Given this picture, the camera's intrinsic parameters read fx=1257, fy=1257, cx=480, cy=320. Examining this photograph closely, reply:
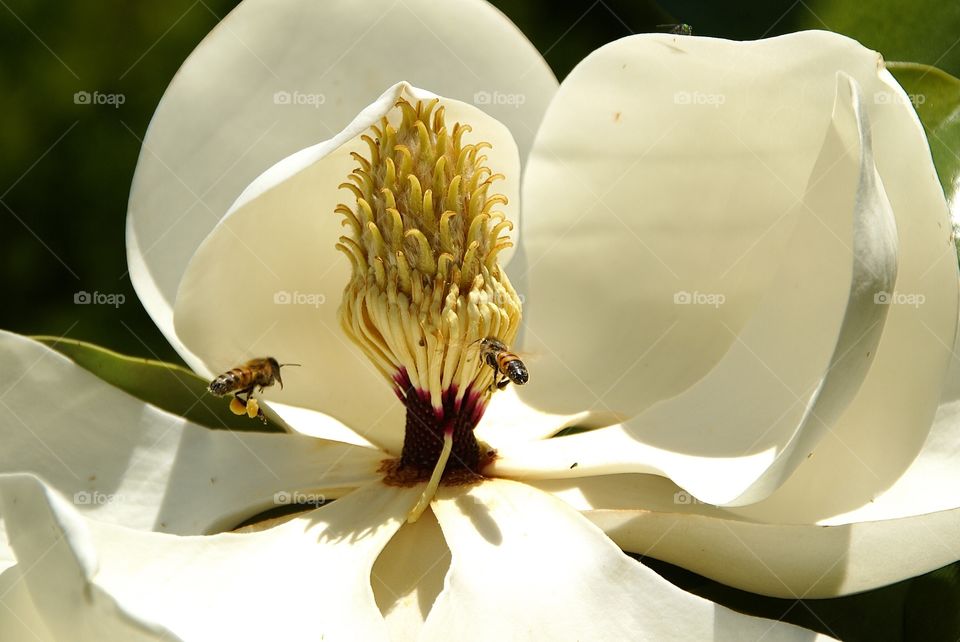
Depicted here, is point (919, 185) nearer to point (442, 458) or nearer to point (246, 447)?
point (442, 458)

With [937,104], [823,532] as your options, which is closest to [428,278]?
[823,532]

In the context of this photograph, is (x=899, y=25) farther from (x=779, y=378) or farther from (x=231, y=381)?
(x=231, y=381)

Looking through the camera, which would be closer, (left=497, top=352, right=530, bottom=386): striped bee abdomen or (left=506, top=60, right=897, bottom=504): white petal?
(left=506, top=60, right=897, bottom=504): white petal

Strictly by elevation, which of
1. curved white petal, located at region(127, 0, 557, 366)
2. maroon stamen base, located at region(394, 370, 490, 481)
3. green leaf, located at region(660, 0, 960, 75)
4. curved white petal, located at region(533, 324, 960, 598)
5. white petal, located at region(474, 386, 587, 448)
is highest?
curved white petal, located at region(127, 0, 557, 366)

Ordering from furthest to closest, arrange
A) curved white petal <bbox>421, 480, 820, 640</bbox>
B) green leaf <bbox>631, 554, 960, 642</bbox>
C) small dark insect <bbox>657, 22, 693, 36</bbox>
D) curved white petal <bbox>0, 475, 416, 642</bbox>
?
small dark insect <bbox>657, 22, 693, 36</bbox> < green leaf <bbox>631, 554, 960, 642</bbox> < curved white petal <bbox>421, 480, 820, 640</bbox> < curved white petal <bbox>0, 475, 416, 642</bbox>

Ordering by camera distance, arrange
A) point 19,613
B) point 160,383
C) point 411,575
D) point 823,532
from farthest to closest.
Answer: point 160,383
point 411,575
point 823,532
point 19,613

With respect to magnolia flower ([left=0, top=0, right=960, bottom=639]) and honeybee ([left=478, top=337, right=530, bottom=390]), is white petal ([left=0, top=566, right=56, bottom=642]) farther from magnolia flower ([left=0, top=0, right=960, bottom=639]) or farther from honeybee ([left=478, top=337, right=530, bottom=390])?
honeybee ([left=478, top=337, right=530, bottom=390])

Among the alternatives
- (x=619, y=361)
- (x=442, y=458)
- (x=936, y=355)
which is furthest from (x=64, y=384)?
(x=936, y=355)

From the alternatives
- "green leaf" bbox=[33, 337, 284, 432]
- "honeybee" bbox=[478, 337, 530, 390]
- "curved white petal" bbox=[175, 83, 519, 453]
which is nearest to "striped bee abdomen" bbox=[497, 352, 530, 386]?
"honeybee" bbox=[478, 337, 530, 390]
